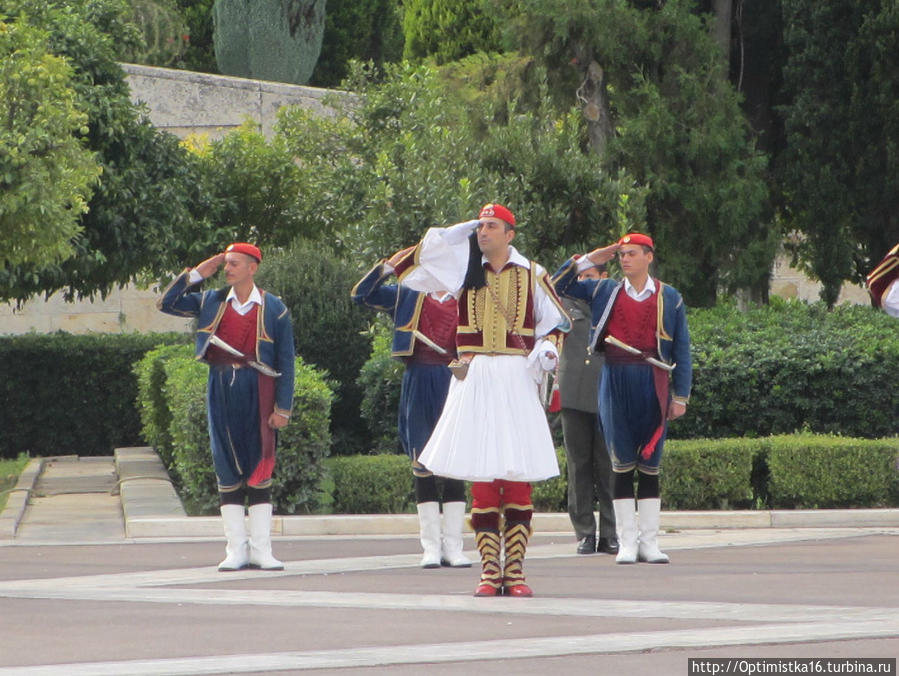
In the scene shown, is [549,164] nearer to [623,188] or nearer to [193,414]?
[623,188]

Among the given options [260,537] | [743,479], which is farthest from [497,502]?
[743,479]

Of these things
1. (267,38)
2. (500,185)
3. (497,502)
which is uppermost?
(267,38)

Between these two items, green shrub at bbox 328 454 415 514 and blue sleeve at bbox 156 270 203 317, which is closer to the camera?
blue sleeve at bbox 156 270 203 317

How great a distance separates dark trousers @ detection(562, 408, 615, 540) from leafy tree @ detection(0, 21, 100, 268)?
18.6ft

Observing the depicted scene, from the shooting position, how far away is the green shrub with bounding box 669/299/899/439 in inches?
591

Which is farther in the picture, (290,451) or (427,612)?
(290,451)

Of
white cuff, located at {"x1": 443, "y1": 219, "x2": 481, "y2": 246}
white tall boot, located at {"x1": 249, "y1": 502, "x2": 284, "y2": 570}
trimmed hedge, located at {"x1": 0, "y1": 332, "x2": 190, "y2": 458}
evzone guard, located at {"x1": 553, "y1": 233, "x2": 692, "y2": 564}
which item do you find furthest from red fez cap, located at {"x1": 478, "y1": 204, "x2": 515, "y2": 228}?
trimmed hedge, located at {"x1": 0, "y1": 332, "x2": 190, "y2": 458}

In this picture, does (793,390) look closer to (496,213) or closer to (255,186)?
(496,213)

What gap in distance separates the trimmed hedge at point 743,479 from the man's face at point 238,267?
13.1 ft

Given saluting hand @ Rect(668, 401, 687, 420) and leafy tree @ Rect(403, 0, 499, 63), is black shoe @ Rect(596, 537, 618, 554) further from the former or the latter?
leafy tree @ Rect(403, 0, 499, 63)

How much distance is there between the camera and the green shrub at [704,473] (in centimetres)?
1360

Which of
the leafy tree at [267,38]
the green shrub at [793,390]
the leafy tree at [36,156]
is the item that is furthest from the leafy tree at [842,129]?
the leafy tree at [267,38]

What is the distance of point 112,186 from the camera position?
20.1 meters

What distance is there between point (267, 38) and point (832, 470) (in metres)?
20.3
